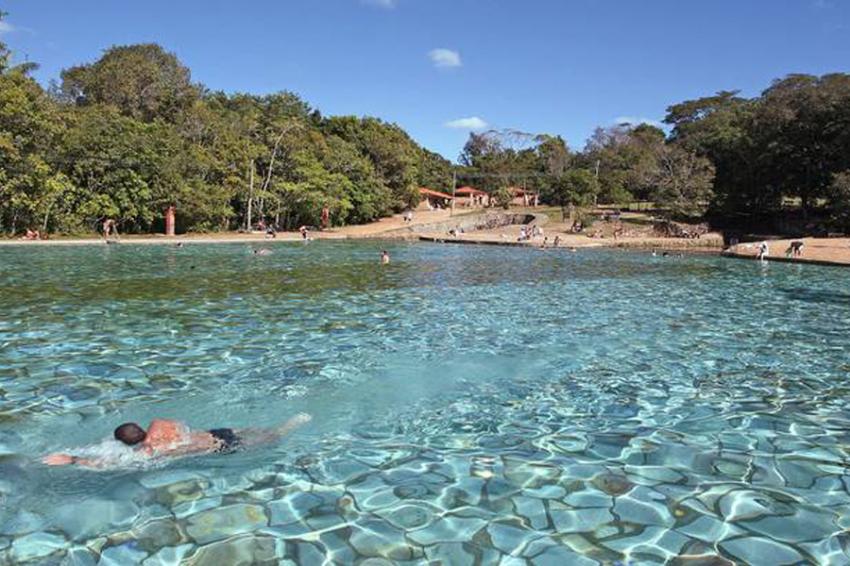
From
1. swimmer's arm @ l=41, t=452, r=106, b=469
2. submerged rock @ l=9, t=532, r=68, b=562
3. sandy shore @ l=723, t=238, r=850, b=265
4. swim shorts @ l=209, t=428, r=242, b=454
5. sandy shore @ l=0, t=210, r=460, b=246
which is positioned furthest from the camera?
sandy shore @ l=0, t=210, r=460, b=246

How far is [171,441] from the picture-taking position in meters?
5.77

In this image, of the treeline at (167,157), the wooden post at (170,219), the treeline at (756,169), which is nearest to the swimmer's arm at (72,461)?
the treeline at (167,157)

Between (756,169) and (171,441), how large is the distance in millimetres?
48754

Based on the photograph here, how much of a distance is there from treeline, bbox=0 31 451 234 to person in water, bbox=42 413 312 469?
2937cm

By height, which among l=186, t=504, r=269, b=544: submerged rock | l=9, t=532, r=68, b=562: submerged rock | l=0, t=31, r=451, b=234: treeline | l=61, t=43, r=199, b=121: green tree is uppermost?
l=61, t=43, r=199, b=121: green tree

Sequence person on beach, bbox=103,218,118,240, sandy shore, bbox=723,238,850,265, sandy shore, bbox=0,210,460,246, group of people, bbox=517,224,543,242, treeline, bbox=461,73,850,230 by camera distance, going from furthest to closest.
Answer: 1. group of people, bbox=517,224,543,242
2. treeline, bbox=461,73,850,230
3. person on beach, bbox=103,218,118,240
4. sandy shore, bbox=0,210,460,246
5. sandy shore, bbox=723,238,850,265

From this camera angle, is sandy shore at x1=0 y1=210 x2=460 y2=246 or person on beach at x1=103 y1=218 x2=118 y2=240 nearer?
sandy shore at x1=0 y1=210 x2=460 y2=246

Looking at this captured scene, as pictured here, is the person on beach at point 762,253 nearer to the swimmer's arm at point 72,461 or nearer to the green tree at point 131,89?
the swimmer's arm at point 72,461

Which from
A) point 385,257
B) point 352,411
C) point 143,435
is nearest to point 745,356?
point 352,411

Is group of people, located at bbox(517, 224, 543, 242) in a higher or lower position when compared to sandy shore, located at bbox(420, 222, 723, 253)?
higher

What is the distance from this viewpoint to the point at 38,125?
31.1 m

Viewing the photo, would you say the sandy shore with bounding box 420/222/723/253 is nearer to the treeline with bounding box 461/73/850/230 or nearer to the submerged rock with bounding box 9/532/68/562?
the treeline with bounding box 461/73/850/230

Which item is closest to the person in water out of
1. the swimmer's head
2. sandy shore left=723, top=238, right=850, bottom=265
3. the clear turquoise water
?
the swimmer's head

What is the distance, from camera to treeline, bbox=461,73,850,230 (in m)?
41.4
